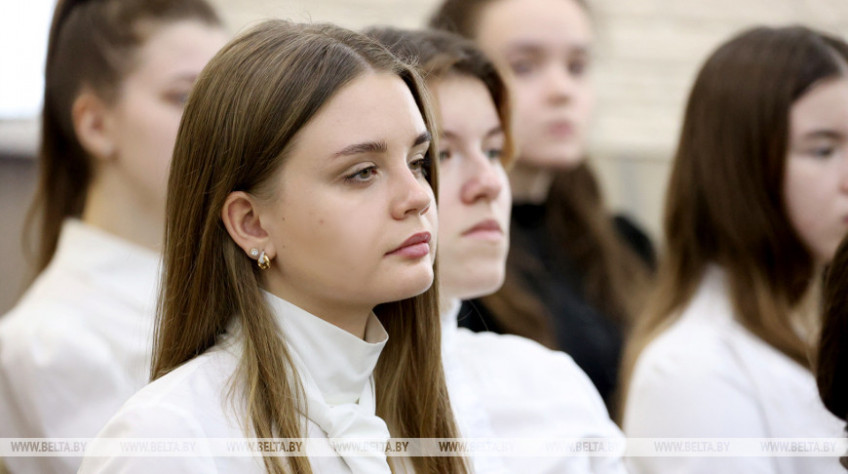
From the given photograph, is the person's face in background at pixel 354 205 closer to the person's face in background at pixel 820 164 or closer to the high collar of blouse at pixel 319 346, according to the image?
the high collar of blouse at pixel 319 346

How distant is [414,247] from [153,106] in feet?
2.86

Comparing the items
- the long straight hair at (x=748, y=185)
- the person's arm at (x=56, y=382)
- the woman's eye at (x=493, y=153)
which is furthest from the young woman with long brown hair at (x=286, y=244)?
the long straight hair at (x=748, y=185)

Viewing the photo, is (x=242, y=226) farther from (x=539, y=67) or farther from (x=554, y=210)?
(x=554, y=210)

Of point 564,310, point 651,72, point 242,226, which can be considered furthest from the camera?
point 651,72

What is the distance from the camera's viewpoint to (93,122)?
6.04 ft

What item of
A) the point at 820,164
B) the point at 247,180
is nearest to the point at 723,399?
the point at 820,164

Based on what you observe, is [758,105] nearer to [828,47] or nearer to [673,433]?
[828,47]

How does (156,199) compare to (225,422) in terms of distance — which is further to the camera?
(156,199)

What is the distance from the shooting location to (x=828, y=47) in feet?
5.95

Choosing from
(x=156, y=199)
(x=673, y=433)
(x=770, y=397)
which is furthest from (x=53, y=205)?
(x=770, y=397)

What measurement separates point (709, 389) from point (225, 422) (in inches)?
34.8

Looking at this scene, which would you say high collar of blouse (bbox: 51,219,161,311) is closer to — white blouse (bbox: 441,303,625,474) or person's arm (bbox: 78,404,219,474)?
white blouse (bbox: 441,303,625,474)

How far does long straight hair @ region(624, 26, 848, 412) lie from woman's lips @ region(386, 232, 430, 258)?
829 millimetres

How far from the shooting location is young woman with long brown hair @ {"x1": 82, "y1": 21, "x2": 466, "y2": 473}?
1087mm
